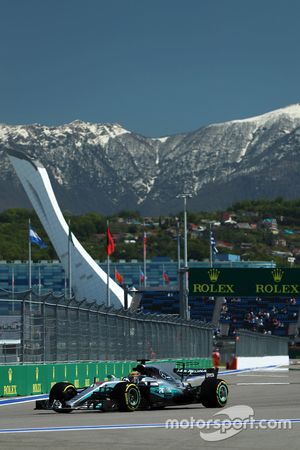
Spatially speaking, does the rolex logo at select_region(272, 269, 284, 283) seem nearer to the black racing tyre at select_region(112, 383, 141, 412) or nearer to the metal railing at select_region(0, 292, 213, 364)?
the metal railing at select_region(0, 292, 213, 364)

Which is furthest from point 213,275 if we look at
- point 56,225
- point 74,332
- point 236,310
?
point 56,225

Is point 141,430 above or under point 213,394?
under

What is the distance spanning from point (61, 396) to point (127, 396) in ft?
3.62

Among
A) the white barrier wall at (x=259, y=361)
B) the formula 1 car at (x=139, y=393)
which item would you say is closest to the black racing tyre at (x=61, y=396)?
the formula 1 car at (x=139, y=393)

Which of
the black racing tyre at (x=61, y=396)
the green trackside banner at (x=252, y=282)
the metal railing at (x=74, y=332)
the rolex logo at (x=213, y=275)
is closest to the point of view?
the black racing tyre at (x=61, y=396)

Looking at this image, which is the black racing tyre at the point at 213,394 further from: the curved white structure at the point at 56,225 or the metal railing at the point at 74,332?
the curved white structure at the point at 56,225

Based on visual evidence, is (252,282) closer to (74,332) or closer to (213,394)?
(74,332)

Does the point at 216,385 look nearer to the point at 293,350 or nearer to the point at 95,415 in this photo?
the point at 95,415

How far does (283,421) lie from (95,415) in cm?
343

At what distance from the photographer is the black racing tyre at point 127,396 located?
63.3ft

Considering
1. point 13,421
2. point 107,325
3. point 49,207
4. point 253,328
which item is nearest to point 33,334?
point 107,325

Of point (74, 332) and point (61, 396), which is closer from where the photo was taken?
point (61, 396)

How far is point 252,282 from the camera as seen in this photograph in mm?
81188

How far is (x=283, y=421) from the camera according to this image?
1673cm
